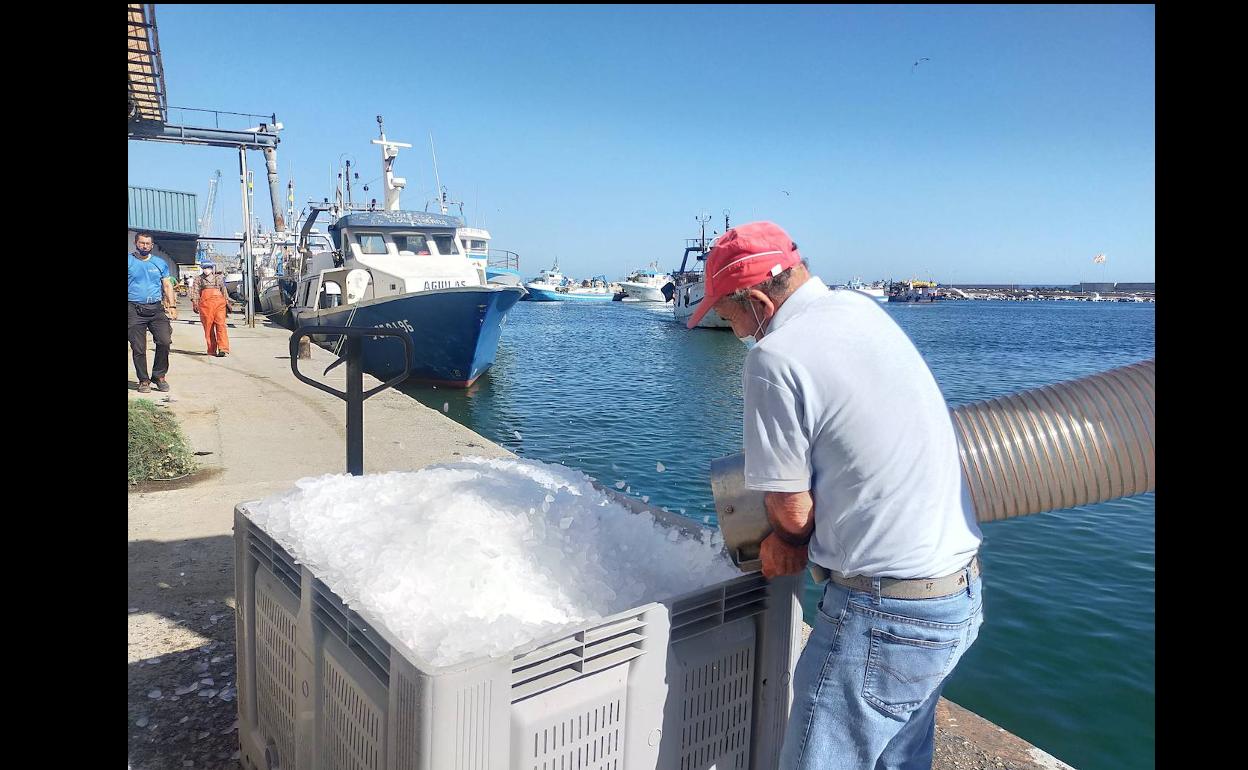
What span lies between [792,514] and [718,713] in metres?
0.57

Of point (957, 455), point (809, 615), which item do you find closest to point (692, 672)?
point (957, 455)

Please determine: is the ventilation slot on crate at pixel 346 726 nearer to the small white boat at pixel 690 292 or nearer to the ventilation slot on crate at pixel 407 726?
the ventilation slot on crate at pixel 407 726

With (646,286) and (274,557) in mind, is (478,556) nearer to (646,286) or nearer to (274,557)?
(274,557)

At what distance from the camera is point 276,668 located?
2.33 metres

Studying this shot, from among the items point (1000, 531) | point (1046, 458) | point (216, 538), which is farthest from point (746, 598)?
point (1000, 531)

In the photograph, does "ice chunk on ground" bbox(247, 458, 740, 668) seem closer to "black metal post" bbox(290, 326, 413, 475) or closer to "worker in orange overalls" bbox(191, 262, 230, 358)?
"black metal post" bbox(290, 326, 413, 475)

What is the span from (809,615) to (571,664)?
4.81 meters

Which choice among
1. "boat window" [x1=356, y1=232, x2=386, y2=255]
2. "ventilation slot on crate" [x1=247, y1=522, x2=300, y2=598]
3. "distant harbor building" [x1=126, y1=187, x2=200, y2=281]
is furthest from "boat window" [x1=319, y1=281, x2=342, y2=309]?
"distant harbor building" [x1=126, y1=187, x2=200, y2=281]

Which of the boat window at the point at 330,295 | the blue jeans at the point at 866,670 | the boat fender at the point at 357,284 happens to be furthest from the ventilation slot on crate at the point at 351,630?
the boat window at the point at 330,295

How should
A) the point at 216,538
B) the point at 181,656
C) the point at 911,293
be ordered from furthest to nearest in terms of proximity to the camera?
the point at 911,293 < the point at 216,538 < the point at 181,656

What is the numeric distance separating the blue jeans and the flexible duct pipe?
0.26 metres

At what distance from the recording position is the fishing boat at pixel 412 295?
16.0 meters

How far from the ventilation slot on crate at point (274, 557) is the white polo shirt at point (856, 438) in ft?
4.02

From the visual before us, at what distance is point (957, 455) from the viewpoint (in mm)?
1849
